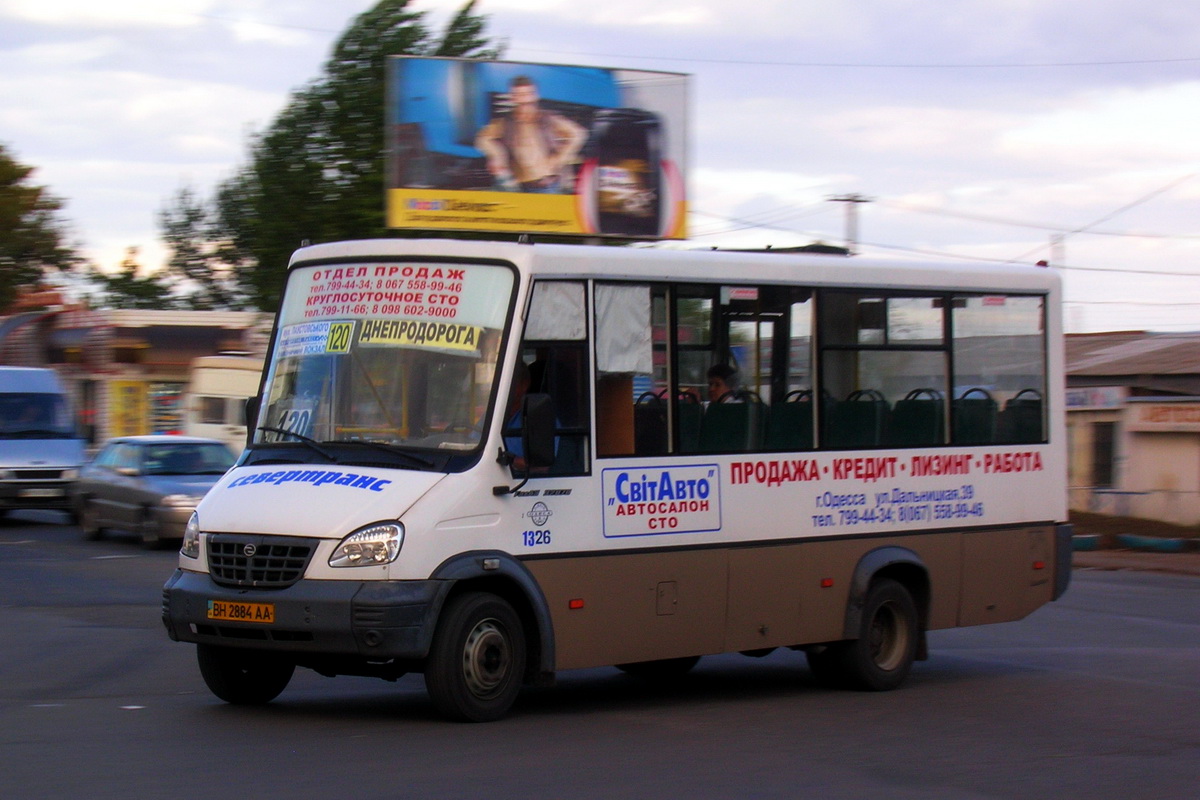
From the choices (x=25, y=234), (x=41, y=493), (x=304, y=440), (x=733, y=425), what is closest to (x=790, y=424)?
(x=733, y=425)

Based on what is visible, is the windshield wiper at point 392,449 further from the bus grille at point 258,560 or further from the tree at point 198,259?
the tree at point 198,259

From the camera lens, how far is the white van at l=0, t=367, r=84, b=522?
25719 mm

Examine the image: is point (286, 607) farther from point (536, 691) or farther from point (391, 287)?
point (536, 691)

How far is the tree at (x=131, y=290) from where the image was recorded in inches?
2616

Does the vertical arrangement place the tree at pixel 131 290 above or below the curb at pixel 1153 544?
above

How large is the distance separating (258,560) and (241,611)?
28cm

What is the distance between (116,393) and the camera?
1272 inches

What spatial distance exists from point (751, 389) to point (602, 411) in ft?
4.38

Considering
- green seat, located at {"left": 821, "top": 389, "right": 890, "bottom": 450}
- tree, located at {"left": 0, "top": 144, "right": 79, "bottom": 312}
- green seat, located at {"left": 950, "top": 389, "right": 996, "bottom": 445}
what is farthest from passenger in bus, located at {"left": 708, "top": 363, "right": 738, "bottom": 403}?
tree, located at {"left": 0, "top": 144, "right": 79, "bottom": 312}

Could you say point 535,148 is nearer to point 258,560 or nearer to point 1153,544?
A: point 1153,544

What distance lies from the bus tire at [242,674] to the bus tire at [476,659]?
1106 mm

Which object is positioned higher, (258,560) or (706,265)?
(706,265)

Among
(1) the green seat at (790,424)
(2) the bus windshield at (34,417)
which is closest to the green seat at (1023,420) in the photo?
(1) the green seat at (790,424)

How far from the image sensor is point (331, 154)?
36.3m
